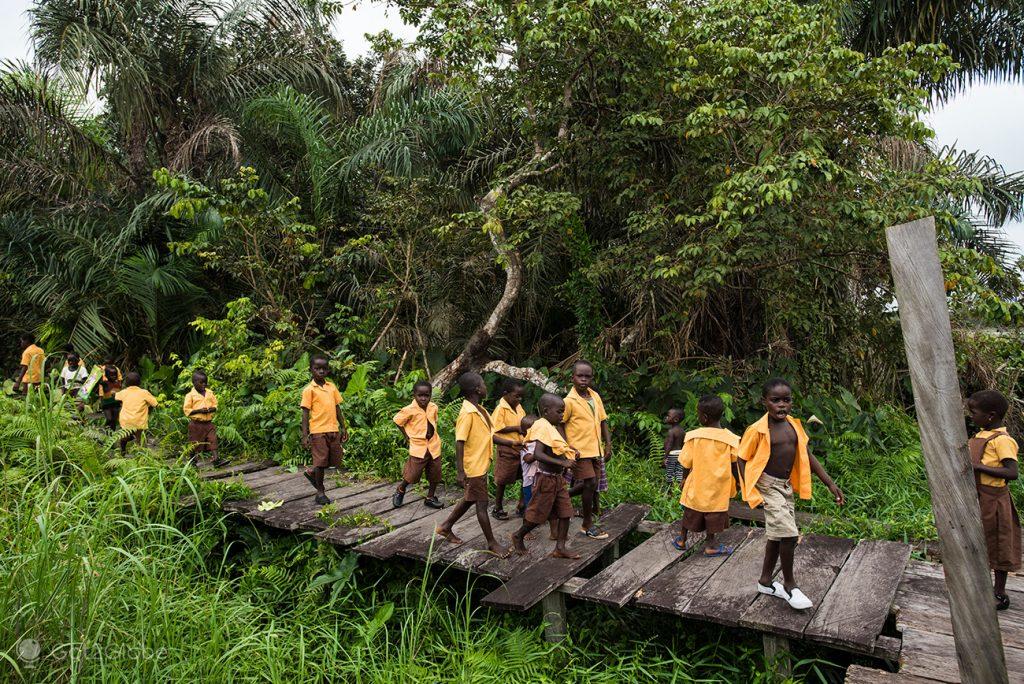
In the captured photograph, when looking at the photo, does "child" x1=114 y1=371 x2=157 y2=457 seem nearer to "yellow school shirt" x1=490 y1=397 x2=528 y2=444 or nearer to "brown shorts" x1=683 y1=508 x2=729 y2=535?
"yellow school shirt" x1=490 y1=397 x2=528 y2=444

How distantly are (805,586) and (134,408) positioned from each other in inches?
279

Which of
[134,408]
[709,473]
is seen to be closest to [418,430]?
[709,473]

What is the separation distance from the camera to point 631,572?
463 cm

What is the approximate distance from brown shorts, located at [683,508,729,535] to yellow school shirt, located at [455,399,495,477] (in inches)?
60.6

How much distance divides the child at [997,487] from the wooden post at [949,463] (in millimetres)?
1695

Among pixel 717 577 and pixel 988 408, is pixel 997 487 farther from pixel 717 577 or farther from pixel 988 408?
pixel 717 577

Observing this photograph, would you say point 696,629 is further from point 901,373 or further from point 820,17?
point 901,373

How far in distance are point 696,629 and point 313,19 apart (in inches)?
515

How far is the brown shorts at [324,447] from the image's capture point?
637 centimetres

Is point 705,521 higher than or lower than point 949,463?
lower

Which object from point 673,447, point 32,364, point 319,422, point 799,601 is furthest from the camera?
point 32,364

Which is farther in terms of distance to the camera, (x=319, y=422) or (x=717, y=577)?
(x=319, y=422)

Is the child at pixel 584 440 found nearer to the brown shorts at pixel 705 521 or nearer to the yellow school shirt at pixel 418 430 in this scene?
the brown shorts at pixel 705 521

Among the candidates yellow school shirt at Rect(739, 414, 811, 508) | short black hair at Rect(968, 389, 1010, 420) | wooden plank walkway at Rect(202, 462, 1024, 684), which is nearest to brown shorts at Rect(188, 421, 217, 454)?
wooden plank walkway at Rect(202, 462, 1024, 684)
